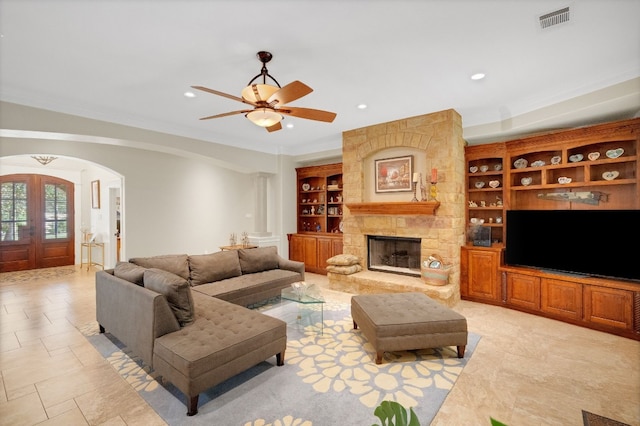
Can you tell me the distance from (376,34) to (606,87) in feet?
9.21

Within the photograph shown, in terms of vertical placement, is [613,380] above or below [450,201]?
below

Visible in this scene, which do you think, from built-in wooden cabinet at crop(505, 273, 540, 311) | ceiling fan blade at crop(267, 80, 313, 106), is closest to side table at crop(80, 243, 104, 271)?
ceiling fan blade at crop(267, 80, 313, 106)

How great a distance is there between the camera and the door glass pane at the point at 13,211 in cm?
703

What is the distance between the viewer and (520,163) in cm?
448

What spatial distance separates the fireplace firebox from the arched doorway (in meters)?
8.08

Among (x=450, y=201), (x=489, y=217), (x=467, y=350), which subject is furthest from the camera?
(x=489, y=217)

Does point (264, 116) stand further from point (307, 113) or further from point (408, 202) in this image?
point (408, 202)

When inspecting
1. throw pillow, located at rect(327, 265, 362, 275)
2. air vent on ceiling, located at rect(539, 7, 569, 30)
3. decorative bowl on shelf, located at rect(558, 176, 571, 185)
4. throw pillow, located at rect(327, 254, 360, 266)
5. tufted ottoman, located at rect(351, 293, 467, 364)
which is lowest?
tufted ottoman, located at rect(351, 293, 467, 364)

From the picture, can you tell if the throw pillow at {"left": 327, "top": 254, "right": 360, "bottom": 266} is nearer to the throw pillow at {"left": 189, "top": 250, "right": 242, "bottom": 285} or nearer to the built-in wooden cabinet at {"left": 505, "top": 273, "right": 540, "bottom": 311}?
the throw pillow at {"left": 189, "top": 250, "right": 242, "bottom": 285}

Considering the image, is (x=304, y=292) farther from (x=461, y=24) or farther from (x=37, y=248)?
(x=37, y=248)

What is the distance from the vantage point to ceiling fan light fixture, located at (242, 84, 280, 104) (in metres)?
2.56

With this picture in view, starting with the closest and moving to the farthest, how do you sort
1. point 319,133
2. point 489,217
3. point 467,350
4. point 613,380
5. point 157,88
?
point 613,380 < point 467,350 < point 157,88 < point 489,217 < point 319,133

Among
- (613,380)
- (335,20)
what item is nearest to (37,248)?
(335,20)

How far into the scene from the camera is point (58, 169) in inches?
304
